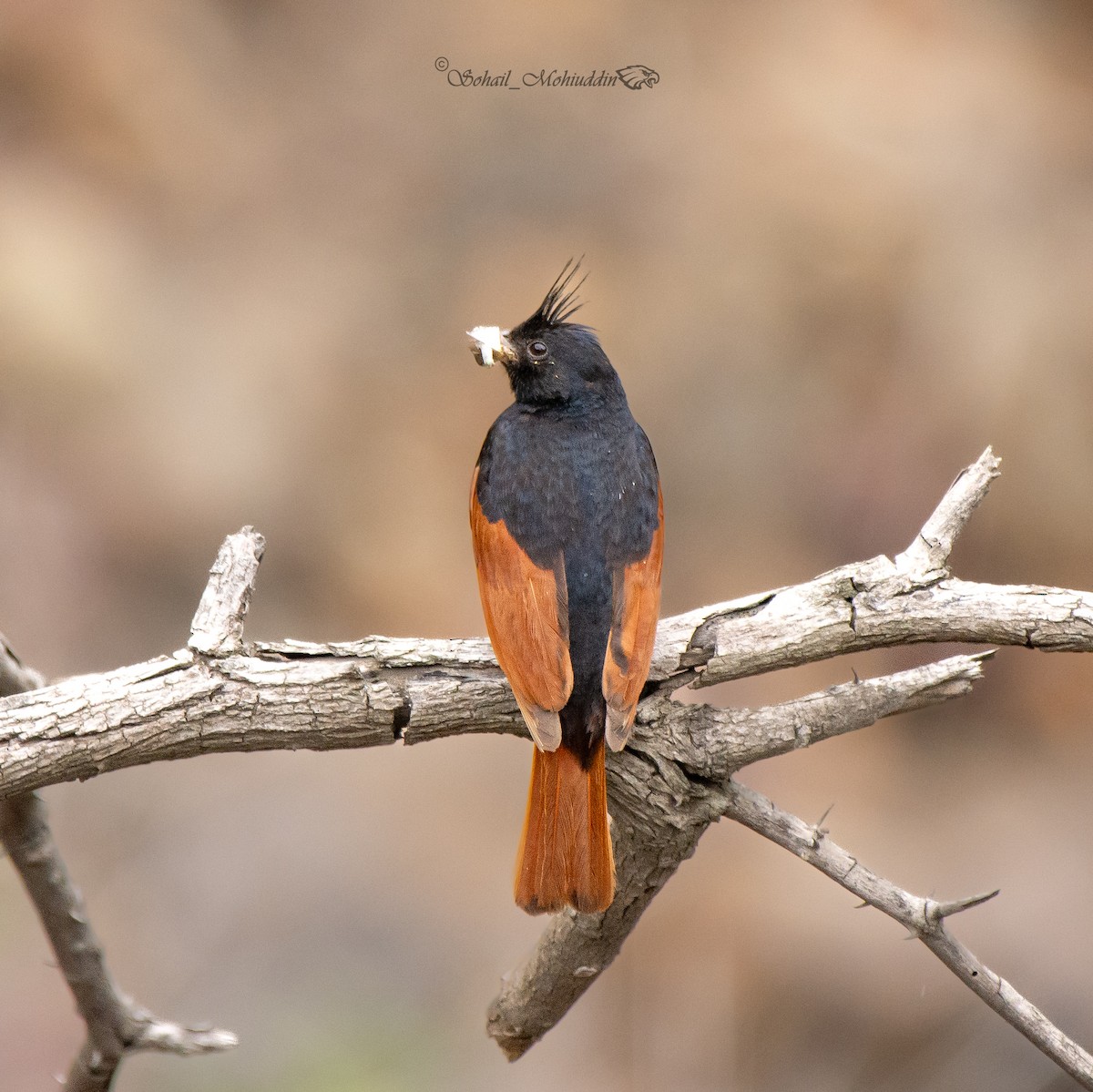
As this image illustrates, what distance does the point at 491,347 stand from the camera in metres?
3.33

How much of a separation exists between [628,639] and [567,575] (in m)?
0.25

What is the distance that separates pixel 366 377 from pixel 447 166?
1.32 metres

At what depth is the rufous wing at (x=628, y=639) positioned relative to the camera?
106 inches

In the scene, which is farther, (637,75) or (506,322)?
(637,75)

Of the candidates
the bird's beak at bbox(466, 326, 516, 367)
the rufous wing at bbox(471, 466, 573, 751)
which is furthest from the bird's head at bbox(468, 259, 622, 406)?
the rufous wing at bbox(471, 466, 573, 751)

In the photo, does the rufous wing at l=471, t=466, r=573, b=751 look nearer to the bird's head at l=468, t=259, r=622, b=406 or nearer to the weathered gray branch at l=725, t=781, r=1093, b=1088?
the bird's head at l=468, t=259, r=622, b=406

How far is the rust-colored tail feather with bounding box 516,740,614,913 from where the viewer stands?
2.75 m

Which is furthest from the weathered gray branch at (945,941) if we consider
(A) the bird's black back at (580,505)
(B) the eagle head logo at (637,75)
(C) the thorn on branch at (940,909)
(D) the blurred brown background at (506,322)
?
(B) the eagle head logo at (637,75)

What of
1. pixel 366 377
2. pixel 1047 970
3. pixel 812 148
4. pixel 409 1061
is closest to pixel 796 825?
pixel 409 1061

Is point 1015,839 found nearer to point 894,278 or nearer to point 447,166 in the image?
point 894,278

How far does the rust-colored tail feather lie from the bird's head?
1009 mm

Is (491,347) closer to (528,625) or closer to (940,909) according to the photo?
(528,625)

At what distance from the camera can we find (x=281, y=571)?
6.68m

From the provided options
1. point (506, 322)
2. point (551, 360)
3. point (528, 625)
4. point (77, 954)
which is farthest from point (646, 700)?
point (506, 322)
